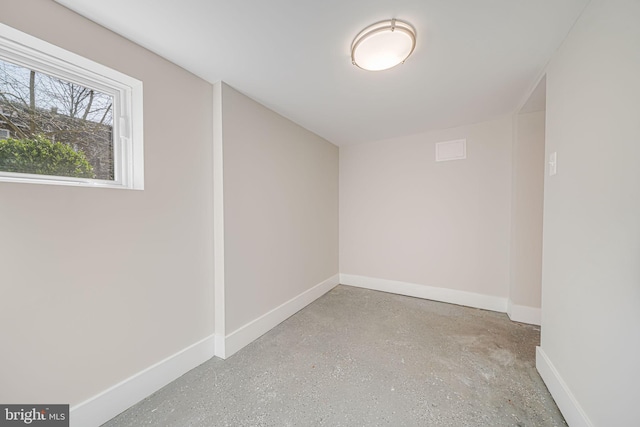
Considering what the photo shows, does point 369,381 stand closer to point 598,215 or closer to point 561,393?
point 561,393

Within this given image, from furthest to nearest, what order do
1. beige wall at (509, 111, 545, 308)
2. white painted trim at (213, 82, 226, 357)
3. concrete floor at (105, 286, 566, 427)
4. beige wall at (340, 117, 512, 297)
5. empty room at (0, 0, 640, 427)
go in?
beige wall at (340, 117, 512, 297), beige wall at (509, 111, 545, 308), white painted trim at (213, 82, 226, 357), concrete floor at (105, 286, 566, 427), empty room at (0, 0, 640, 427)

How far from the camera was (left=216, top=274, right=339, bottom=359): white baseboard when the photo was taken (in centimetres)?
179

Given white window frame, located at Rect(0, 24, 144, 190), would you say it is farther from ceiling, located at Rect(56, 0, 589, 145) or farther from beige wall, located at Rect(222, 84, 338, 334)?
beige wall, located at Rect(222, 84, 338, 334)

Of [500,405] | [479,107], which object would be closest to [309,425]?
[500,405]

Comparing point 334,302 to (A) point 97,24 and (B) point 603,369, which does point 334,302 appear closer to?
(B) point 603,369

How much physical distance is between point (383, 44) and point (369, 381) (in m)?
2.16

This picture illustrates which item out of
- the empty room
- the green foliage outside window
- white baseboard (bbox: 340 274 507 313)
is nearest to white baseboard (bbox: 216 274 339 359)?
the empty room

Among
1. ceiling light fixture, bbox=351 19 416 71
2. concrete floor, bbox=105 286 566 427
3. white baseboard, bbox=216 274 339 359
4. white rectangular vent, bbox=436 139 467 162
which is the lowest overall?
concrete floor, bbox=105 286 566 427

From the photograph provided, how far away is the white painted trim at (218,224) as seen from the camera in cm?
176

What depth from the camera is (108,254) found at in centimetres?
126

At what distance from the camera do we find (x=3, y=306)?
967 millimetres

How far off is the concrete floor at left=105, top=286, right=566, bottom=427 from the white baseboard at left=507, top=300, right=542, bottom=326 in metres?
0.08

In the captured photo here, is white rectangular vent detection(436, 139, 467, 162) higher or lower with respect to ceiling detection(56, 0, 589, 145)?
lower

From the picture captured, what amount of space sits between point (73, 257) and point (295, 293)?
189 centimetres
